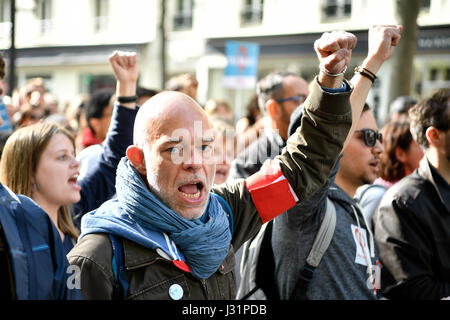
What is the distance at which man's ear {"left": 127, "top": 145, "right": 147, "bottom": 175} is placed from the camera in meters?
2.16

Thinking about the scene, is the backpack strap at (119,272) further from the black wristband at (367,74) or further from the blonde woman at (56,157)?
the black wristband at (367,74)

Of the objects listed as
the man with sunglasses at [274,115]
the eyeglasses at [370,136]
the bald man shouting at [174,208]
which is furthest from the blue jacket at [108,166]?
the eyeglasses at [370,136]

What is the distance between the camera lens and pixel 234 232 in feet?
7.84

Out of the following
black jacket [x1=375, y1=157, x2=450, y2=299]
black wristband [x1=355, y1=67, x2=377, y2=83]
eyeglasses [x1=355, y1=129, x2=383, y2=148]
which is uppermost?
black wristband [x1=355, y1=67, x2=377, y2=83]

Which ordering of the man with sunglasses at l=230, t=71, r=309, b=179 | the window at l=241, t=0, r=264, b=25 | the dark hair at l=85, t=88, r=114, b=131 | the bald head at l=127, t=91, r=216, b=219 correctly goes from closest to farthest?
the bald head at l=127, t=91, r=216, b=219, the man with sunglasses at l=230, t=71, r=309, b=179, the dark hair at l=85, t=88, r=114, b=131, the window at l=241, t=0, r=264, b=25

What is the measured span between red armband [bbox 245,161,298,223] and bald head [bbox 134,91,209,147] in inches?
16.4

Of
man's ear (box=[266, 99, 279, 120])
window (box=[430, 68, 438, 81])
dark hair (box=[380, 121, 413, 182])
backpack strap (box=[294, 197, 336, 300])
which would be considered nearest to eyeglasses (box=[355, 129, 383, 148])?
man's ear (box=[266, 99, 279, 120])

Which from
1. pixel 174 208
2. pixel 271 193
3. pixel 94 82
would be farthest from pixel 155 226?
pixel 94 82

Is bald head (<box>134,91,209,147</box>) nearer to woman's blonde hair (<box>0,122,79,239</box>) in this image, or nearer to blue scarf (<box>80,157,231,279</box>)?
blue scarf (<box>80,157,231,279</box>)
